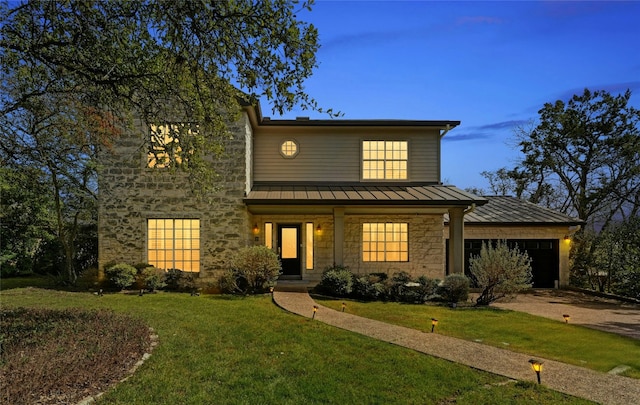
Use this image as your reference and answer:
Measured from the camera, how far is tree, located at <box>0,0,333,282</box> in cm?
489

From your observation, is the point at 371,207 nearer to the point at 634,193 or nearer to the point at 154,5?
the point at 154,5

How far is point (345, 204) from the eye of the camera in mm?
12109

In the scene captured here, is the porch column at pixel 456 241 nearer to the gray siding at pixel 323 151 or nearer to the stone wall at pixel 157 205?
the gray siding at pixel 323 151

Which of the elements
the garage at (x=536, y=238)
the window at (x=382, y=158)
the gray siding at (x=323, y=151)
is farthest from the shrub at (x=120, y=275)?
the garage at (x=536, y=238)

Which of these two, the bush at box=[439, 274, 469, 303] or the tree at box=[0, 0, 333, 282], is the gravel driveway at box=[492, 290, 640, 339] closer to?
the bush at box=[439, 274, 469, 303]

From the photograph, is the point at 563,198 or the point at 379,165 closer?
the point at 379,165

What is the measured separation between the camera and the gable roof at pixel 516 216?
14.2 metres

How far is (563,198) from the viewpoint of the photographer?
23.3 meters

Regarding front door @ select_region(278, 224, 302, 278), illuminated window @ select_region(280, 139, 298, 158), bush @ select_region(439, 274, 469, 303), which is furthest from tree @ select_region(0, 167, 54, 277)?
bush @ select_region(439, 274, 469, 303)

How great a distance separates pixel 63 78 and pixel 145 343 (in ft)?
14.7

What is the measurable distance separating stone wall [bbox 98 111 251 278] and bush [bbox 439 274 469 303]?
6481mm

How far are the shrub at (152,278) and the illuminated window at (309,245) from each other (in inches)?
199

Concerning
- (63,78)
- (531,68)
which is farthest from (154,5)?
(531,68)

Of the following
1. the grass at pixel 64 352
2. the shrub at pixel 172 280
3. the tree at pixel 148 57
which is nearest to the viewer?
the grass at pixel 64 352
